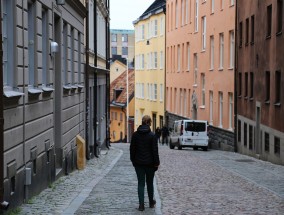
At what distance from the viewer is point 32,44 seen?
1293 centimetres

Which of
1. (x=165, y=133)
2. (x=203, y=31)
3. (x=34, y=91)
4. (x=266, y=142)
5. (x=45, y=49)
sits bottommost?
(x=165, y=133)

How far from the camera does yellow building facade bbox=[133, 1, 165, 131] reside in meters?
67.7

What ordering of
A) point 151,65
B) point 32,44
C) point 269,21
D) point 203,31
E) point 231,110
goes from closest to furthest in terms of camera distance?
point 32,44 → point 269,21 → point 231,110 → point 203,31 → point 151,65

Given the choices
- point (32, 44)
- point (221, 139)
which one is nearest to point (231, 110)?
point (221, 139)

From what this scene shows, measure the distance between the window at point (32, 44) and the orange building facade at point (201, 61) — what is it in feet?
88.5

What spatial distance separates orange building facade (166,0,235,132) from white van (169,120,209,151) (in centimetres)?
158

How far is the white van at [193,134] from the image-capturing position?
39.4 m

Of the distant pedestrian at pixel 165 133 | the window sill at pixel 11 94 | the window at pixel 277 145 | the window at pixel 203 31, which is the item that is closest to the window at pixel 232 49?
the window at pixel 203 31

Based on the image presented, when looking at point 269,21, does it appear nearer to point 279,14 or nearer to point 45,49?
point 279,14

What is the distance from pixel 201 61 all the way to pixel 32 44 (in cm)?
3621

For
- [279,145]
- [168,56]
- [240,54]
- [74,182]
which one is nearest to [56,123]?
[74,182]

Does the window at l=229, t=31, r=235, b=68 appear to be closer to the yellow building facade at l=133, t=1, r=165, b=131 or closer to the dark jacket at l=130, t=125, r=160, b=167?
the yellow building facade at l=133, t=1, r=165, b=131

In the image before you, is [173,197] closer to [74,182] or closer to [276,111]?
[74,182]

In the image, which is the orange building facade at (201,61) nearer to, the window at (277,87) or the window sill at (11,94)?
the window at (277,87)
